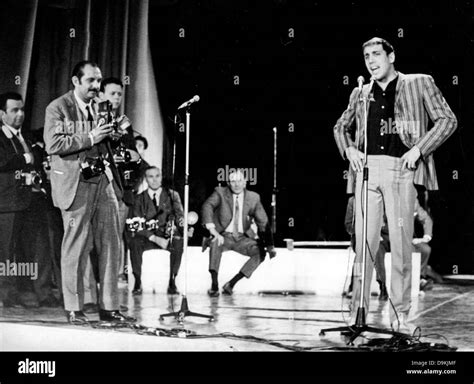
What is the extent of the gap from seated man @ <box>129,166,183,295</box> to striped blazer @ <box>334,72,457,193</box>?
1547mm

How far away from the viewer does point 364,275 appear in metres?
4.50

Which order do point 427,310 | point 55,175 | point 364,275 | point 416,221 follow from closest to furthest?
point 364,275 → point 55,175 → point 427,310 → point 416,221

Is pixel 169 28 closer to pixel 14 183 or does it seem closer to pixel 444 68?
pixel 14 183

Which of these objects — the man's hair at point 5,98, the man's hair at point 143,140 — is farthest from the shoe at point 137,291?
the man's hair at point 5,98

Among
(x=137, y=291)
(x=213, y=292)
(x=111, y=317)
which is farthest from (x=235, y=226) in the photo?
(x=111, y=317)

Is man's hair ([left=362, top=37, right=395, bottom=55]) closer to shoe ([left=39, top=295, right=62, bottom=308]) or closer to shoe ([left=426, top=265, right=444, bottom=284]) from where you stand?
shoe ([left=426, top=265, right=444, bottom=284])

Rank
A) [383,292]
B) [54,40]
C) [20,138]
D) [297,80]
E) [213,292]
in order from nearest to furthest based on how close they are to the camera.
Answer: [20,138]
[54,40]
[297,80]
[383,292]
[213,292]

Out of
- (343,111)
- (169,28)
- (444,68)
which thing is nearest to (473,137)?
(444,68)

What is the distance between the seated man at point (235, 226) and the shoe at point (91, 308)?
1.03m

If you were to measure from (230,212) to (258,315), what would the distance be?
3.57 ft

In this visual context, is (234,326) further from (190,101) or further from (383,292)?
(190,101)

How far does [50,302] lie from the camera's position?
5.22 m

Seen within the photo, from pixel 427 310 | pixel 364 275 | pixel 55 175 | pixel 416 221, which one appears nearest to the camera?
pixel 364 275
